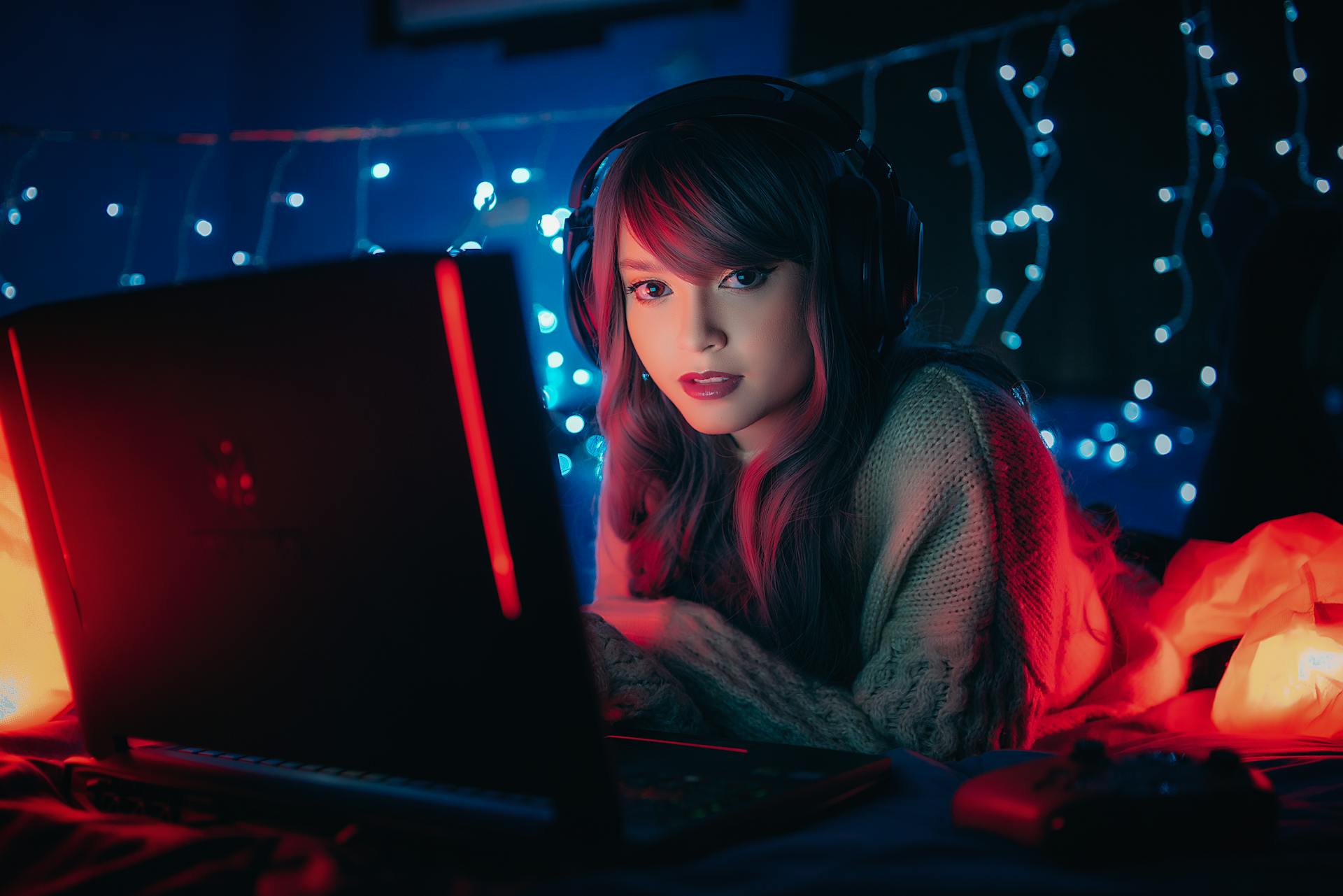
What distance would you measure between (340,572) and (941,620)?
0.61 metres

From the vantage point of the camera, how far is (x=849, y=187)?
102 centimetres

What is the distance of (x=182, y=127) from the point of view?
10.7 feet

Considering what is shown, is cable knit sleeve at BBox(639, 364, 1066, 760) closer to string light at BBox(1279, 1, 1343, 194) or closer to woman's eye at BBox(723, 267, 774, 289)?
woman's eye at BBox(723, 267, 774, 289)

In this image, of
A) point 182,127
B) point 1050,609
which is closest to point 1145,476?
point 1050,609

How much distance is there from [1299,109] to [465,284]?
2.56 meters

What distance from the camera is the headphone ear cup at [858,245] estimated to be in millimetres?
1006

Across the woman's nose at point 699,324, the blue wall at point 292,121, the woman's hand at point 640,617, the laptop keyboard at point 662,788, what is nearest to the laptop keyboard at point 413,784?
the laptop keyboard at point 662,788

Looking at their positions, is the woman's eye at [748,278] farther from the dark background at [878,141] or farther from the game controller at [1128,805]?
the dark background at [878,141]

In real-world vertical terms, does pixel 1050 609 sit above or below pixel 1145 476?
above

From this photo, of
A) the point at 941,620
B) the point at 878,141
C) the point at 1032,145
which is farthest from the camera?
the point at 878,141

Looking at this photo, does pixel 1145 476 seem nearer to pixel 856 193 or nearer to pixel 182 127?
pixel 856 193

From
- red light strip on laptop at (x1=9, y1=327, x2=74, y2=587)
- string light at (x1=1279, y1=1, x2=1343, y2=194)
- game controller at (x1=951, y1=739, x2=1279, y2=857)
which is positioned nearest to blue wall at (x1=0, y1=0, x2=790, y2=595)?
string light at (x1=1279, y1=1, x2=1343, y2=194)

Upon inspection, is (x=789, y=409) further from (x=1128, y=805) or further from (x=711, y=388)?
(x=1128, y=805)

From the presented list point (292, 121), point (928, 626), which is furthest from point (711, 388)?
point (292, 121)
